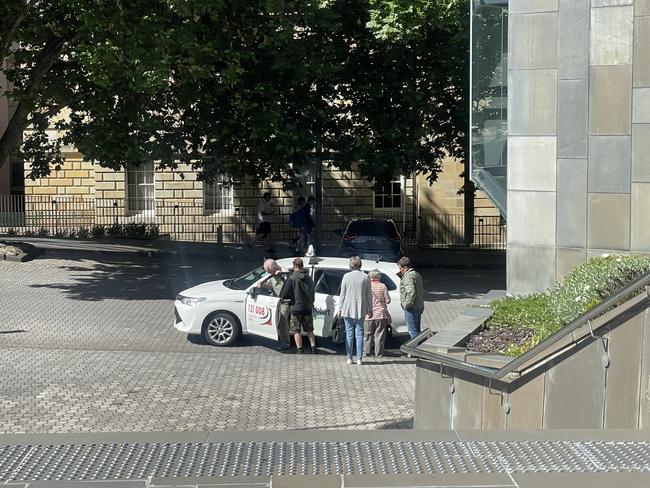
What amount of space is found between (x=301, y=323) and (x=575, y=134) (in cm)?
544

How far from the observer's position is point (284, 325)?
52.6ft

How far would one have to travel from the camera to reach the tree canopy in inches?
832

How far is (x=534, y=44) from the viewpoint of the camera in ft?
44.4

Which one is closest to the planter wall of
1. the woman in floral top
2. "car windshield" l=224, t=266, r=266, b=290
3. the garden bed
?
the garden bed

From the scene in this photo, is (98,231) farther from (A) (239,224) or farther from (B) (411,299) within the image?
(B) (411,299)

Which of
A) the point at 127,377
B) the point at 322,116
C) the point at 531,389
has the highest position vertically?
the point at 322,116

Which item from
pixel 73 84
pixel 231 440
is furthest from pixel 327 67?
pixel 231 440

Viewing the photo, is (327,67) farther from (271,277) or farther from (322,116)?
(271,277)

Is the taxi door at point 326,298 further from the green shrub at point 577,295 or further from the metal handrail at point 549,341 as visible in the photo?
the metal handrail at point 549,341

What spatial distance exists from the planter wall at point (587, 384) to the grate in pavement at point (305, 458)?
2.01 meters

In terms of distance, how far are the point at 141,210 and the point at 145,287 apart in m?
15.8

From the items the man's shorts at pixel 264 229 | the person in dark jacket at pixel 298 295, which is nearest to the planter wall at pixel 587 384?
the person in dark jacket at pixel 298 295

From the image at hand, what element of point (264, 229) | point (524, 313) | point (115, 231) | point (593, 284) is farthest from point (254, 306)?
point (115, 231)

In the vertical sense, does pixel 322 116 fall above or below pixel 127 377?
above
